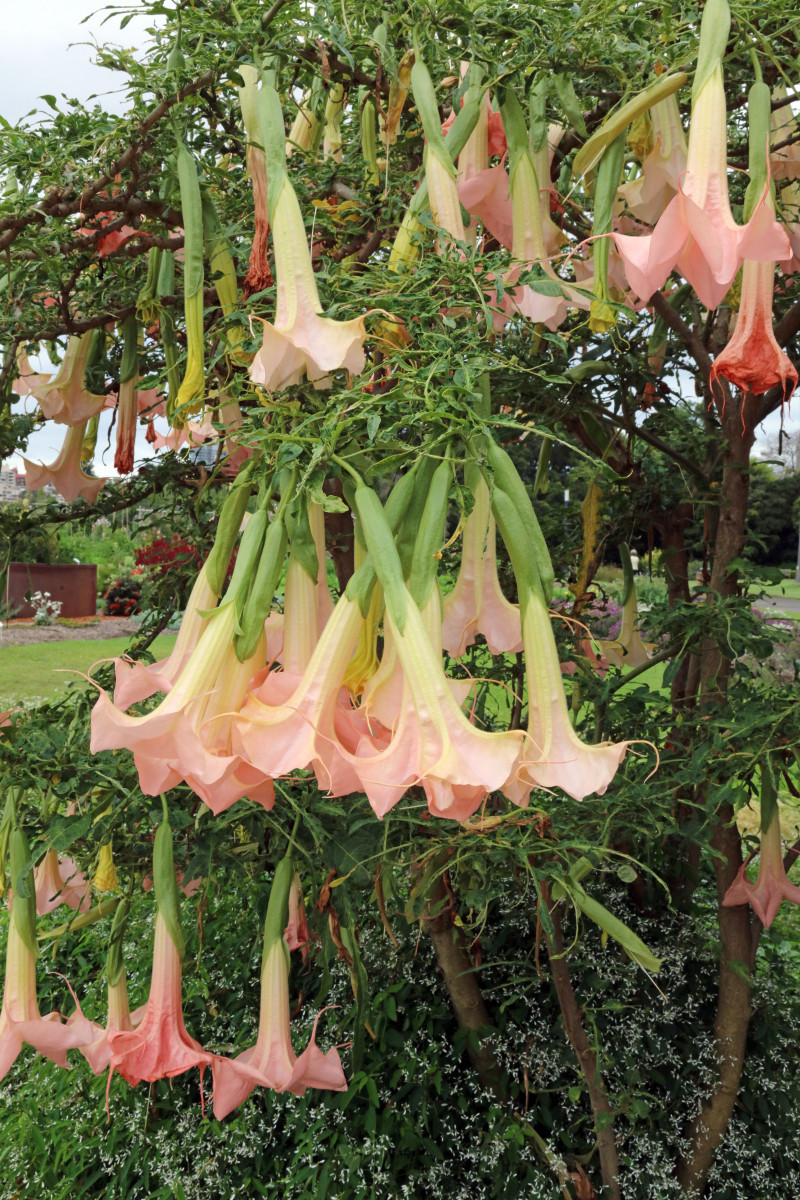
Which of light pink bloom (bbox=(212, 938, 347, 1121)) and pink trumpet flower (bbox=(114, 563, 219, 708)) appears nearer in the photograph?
pink trumpet flower (bbox=(114, 563, 219, 708))

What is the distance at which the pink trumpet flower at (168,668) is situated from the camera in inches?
26.1

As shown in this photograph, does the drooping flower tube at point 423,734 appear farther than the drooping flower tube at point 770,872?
No

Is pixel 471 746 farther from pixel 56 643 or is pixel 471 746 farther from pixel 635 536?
pixel 56 643

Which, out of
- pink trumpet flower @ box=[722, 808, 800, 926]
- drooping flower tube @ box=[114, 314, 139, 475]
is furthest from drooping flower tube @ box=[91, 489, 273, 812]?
pink trumpet flower @ box=[722, 808, 800, 926]

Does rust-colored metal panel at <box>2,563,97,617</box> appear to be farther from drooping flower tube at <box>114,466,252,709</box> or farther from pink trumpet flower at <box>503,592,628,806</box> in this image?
pink trumpet flower at <box>503,592,628,806</box>

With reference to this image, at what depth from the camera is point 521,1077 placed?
1752mm

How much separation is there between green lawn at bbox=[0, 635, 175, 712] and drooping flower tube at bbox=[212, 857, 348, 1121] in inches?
151

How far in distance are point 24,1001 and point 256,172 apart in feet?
3.04

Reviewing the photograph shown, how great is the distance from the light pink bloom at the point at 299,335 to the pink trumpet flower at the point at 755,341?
11.1 inches

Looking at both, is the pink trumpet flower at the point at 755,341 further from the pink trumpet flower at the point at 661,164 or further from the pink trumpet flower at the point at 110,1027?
the pink trumpet flower at the point at 110,1027

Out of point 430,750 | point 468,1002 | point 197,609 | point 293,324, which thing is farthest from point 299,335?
point 468,1002

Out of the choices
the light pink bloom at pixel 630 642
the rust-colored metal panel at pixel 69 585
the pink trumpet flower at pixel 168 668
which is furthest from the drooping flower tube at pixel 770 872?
the rust-colored metal panel at pixel 69 585

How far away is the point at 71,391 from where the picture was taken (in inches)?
48.6

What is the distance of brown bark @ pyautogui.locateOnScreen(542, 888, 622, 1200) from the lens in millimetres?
1374
